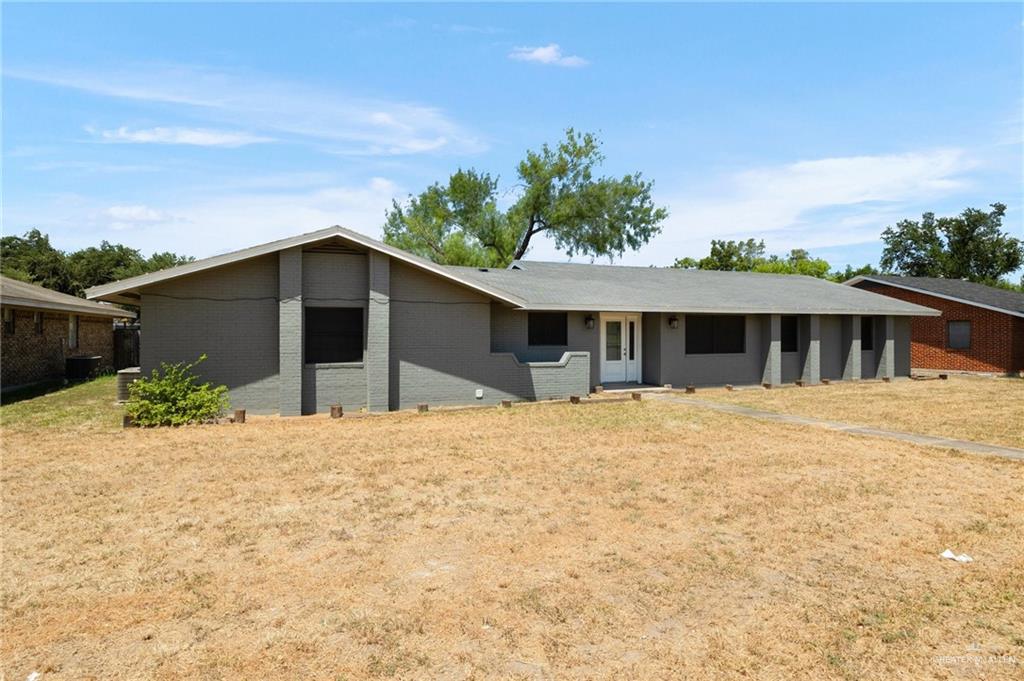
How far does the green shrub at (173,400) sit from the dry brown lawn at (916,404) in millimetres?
12345

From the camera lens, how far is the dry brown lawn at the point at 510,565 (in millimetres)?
3473

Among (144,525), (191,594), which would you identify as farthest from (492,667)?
(144,525)

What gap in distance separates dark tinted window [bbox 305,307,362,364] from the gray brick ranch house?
0.02 meters

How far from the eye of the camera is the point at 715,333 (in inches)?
738

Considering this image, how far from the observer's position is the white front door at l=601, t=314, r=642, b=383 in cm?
1792

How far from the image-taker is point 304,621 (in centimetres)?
388

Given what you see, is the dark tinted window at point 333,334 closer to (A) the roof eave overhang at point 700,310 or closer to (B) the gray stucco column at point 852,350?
(A) the roof eave overhang at point 700,310

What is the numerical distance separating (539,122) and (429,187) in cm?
926

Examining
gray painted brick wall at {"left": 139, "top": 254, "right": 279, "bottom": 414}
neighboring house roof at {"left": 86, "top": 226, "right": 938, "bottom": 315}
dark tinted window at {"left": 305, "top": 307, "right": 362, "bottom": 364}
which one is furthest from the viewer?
dark tinted window at {"left": 305, "top": 307, "right": 362, "bottom": 364}

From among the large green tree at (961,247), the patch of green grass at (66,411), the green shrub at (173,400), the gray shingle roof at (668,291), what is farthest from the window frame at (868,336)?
the large green tree at (961,247)

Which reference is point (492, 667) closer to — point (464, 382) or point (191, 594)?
point (191, 594)

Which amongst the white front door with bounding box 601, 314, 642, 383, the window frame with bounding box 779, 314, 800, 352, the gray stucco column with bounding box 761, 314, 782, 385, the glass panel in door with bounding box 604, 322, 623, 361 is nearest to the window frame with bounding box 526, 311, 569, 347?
the white front door with bounding box 601, 314, 642, 383

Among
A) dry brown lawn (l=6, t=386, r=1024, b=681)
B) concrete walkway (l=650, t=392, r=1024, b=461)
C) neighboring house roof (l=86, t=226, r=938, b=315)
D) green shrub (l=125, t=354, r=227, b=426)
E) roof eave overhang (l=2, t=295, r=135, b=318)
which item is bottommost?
dry brown lawn (l=6, t=386, r=1024, b=681)

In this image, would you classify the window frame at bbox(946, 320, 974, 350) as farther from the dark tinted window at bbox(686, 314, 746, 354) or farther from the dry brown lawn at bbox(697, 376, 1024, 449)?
the dark tinted window at bbox(686, 314, 746, 354)
